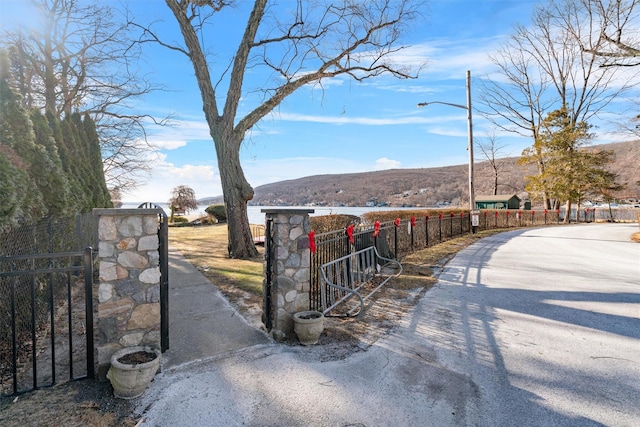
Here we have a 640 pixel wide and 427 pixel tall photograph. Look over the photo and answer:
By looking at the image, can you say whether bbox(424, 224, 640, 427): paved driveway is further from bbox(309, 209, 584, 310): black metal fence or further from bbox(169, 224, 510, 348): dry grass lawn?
bbox(309, 209, 584, 310): black metal fence

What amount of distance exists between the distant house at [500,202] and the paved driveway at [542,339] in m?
29.7

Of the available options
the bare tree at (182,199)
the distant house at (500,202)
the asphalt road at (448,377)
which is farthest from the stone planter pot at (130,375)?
the distant house at (500,202)

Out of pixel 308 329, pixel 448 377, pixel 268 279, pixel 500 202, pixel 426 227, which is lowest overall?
pixel 448 377

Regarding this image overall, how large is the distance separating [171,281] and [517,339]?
631 cm

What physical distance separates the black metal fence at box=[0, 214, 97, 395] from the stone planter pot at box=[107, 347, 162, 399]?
18.7 inches

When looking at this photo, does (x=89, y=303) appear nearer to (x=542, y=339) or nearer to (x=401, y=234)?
(x=542, y=339)

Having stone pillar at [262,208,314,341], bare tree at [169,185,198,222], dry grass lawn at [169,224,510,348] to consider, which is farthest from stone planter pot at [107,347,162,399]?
bare tree at [169,185,198,222]

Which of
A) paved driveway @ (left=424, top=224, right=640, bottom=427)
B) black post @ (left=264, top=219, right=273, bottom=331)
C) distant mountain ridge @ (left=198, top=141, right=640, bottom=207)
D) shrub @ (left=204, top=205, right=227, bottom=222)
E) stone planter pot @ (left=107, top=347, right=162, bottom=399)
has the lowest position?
paved driveway @ (left=424, top=224, right=640, bottom=427)

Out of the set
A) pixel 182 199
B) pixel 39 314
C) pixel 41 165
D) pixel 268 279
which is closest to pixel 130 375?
pixel 268 279

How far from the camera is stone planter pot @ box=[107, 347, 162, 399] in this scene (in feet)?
9.07

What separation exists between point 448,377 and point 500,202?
1460 inches

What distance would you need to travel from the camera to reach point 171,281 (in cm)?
709

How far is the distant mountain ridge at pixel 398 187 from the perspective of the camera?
3334 cm

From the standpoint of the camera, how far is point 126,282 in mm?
3129
